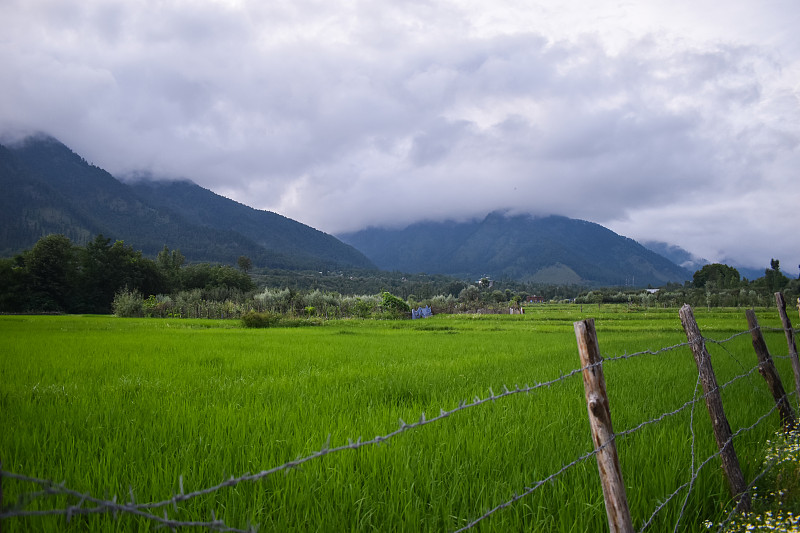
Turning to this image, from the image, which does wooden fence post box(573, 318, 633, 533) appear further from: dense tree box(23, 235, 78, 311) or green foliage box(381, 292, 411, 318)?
dense tree box(23, 235, 78, 311)

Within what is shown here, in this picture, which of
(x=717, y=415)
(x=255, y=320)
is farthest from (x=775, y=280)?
(x=717, y=415)

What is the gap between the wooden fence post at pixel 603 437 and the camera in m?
2.31

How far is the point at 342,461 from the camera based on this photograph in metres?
3.82

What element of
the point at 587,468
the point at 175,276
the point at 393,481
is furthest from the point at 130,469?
the point at 175,276

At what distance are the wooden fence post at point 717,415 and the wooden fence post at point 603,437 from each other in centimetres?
160

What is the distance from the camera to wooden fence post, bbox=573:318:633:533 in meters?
2.31

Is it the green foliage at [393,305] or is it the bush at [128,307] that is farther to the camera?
the green foliage at [393,305]

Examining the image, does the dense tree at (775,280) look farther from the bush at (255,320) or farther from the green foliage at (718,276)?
the bush at (255,320)

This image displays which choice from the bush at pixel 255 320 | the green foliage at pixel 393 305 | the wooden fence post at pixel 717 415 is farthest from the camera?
the green foliage at pixel 393 305

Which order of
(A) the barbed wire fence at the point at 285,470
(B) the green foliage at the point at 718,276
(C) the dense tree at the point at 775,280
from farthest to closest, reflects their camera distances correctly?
1. (B) the green foliage at the point at 718,276
2. (C) the dense tree at the point at 775,280
3. (A) the barbed wire fence at the point at 285,470

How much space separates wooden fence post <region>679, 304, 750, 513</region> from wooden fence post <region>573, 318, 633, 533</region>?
160cm

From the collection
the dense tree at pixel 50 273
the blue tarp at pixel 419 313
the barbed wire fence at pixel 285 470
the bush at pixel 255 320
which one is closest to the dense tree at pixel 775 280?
the blue tarp at pixel 419 313

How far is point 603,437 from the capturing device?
2355mm

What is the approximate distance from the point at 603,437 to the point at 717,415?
2.01m
